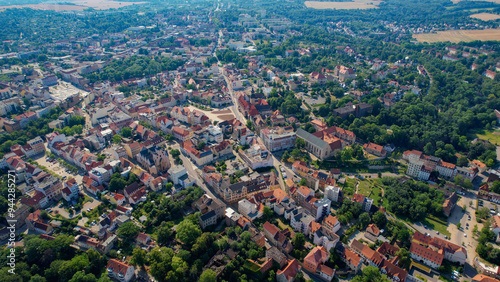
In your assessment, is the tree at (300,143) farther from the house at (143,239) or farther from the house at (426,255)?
the house at (143,239)

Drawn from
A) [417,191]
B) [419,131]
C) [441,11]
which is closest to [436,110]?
[419,131]

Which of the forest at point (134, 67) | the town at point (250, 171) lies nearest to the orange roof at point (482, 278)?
the town at point (250, 171)

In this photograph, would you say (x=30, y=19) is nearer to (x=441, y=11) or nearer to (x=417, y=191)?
(x=417, y=191)

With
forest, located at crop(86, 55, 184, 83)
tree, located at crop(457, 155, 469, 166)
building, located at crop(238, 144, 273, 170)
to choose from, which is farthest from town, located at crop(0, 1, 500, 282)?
tree, located at crop(457, 155, 469, 166)

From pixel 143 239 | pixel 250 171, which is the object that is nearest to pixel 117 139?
pixel 250 171

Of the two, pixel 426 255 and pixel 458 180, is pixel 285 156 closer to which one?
pixel 426 255

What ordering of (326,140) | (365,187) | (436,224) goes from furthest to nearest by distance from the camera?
(326,140) < (365,187) < (436,224)
